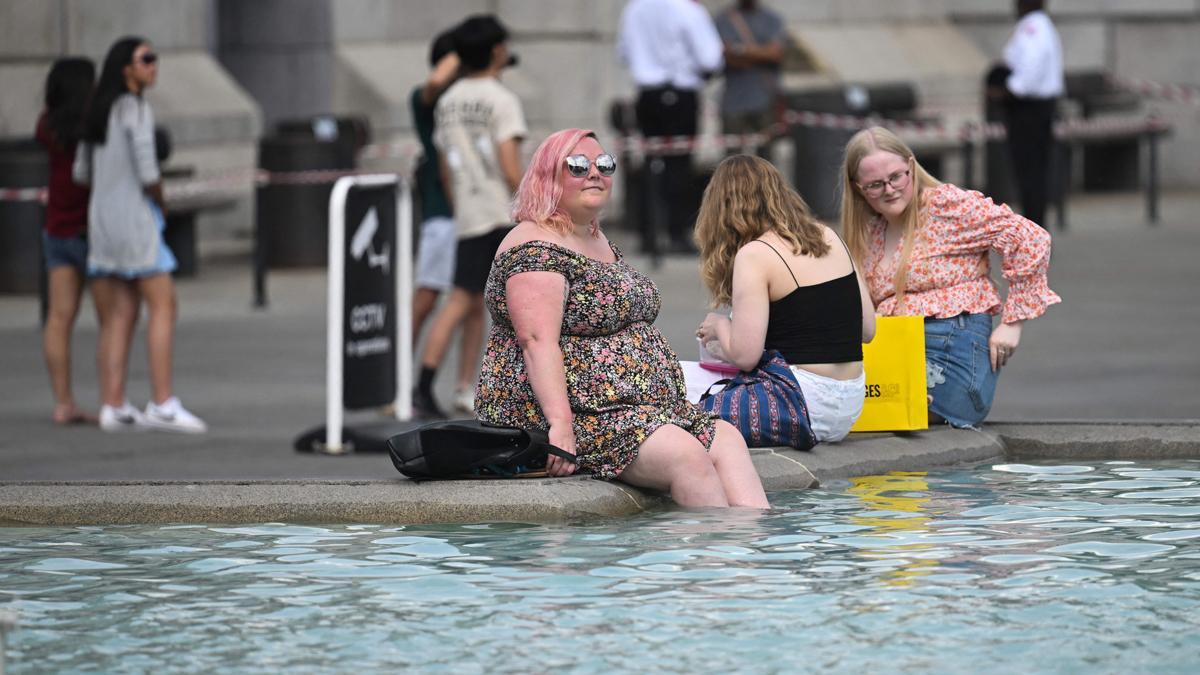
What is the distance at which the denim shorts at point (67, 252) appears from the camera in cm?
1014

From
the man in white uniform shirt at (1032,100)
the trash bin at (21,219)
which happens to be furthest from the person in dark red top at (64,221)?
the man in white uniform shirt at (1032,100)

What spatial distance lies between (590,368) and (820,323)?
996 millimetres

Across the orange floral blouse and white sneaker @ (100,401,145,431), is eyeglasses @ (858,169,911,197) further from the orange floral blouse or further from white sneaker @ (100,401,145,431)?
white sneaker @ (100,401,145,431)

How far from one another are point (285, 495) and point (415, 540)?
0.54 meters

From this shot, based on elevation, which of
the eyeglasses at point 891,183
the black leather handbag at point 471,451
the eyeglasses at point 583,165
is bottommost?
the black leather handbag at point 471,451

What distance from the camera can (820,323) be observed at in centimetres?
775

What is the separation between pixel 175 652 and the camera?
538cm

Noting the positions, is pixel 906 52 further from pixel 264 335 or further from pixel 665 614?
pixel 665 614

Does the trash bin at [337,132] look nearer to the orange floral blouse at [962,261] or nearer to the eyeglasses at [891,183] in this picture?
the orange floral blouse at [962,261]

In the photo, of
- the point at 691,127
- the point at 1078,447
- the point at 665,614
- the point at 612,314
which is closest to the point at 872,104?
the point at 691,127

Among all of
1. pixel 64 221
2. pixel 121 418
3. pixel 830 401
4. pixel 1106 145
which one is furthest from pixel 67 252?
pixel 1106 145

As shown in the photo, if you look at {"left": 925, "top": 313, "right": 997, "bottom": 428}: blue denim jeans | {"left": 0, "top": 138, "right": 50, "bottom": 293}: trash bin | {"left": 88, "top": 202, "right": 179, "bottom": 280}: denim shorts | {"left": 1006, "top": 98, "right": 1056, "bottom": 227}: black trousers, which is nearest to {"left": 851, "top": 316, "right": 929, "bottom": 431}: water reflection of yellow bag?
{"left": 925, "top": 313, "right": 997, "bottom": 428}: blue denim jeans

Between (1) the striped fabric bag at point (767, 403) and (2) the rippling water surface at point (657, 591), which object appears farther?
(1) the striped fabric bag at point (767, 403)

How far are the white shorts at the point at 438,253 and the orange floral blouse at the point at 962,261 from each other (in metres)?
2.61
